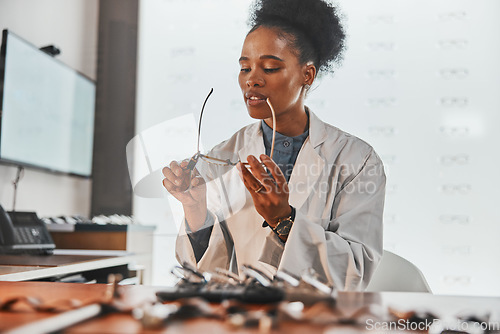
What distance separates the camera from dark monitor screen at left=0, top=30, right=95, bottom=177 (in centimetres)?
197

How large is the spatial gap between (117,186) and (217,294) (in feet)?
7.95

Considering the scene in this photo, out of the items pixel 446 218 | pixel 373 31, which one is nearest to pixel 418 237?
pixel 446 218

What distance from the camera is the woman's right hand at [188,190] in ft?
3.14

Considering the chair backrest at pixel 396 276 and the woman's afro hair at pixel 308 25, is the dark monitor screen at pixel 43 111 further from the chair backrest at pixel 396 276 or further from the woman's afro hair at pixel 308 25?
the chair backrest at pixel 396 276

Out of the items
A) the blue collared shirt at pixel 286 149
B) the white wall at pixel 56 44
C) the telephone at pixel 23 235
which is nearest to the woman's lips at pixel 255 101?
the blue collared shirt at pixel 286 149

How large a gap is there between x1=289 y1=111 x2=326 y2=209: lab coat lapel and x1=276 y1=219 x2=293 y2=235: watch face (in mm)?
234

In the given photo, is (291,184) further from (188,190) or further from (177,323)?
(177,323)

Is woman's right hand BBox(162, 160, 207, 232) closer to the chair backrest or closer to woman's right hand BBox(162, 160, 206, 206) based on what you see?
woman's right hand BBox(162, 160, 206, 206)

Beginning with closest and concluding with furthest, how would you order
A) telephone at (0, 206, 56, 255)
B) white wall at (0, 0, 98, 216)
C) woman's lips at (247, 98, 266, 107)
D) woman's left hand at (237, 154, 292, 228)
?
woman's left hand at (237, 154, 292, 228) → woman's lips at (247, 98, 266, 107) → telephone at (0, 206, 56, 255) → white wall at (0, 0, 98, 216)

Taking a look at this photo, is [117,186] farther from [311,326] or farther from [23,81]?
[311,326]

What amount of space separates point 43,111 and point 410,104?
2047mm

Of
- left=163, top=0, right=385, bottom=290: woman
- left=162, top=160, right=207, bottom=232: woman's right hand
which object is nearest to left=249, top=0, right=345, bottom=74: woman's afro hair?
left=163, top=0, right=385, bottom=290: woman

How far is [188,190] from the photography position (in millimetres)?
1016

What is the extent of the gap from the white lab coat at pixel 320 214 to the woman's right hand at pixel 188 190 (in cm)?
8
